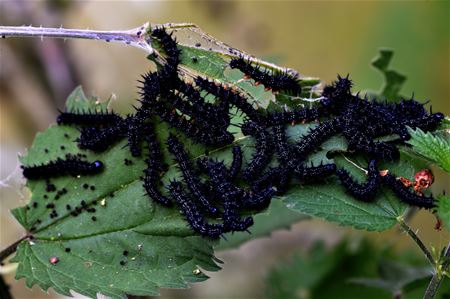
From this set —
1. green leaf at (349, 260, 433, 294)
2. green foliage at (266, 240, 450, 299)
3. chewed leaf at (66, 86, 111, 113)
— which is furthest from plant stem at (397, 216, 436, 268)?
green foliage at (266, 240, 450, 299)

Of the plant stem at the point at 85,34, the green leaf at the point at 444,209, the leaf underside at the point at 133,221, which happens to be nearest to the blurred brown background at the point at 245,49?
the leaf underside at the point at 133,221

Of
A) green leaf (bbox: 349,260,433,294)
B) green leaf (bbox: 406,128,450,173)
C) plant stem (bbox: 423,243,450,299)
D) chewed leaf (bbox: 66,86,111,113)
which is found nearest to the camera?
plant stem (bbox: 423,243,450,299)

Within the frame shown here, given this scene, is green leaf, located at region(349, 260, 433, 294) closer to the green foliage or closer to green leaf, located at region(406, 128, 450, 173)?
the green foliage

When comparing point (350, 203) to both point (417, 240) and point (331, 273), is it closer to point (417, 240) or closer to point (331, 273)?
point (417, 240)

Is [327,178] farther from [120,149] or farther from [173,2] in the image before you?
[173,2]

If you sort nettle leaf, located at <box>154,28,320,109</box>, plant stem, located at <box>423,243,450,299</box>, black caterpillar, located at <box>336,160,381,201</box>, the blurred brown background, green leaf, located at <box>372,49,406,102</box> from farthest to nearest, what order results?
the blurred brown background < green leaf, located at <box>372,49,406,102</box> < nettle leaf, located at <box>154,28,320,109</box> < black caterpillar, located at <box>336,160,381,201</box> < plant stem, located at <box>423,243,450,299</box>

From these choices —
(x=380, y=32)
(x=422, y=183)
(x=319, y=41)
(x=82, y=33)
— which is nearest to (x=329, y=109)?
(x=422, y=183)
